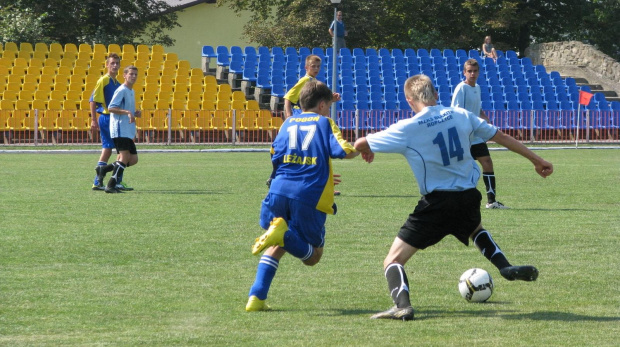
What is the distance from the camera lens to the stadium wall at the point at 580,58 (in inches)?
1556

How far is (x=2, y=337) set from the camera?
5.30 metres

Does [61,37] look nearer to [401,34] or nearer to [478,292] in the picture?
[401,34]

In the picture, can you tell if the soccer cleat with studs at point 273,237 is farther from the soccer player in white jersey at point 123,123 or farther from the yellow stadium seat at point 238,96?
the yellow stadium seat at point 238,96

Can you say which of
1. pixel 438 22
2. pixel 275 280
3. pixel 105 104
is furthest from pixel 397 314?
pixel 438 22

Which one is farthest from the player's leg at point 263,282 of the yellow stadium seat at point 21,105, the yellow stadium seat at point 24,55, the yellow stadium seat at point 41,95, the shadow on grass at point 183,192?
the yellow stadium seat at point 24,55

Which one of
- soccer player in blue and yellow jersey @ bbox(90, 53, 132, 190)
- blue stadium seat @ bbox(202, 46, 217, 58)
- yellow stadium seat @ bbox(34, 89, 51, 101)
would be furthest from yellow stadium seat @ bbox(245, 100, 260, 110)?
soccer player in blue and yellow jersey @ bbox(90, 53, 132, 190)

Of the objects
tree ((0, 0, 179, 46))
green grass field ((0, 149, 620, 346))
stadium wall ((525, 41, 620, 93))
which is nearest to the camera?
green grass field ((0, 149, 620, 346))

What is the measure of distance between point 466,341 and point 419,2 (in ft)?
136

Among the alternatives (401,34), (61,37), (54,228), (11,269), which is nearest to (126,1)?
(61,37)

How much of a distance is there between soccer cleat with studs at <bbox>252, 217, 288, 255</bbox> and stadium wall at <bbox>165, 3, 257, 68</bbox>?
45.0 m

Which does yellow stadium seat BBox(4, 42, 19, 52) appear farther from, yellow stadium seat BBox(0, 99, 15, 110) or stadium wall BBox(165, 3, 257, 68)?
stadium wall BBox(165, 3, 257, 68)

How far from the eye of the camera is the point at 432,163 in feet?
20.0

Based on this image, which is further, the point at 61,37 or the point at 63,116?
the point at 61,37

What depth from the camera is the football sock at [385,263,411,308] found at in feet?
19.3
